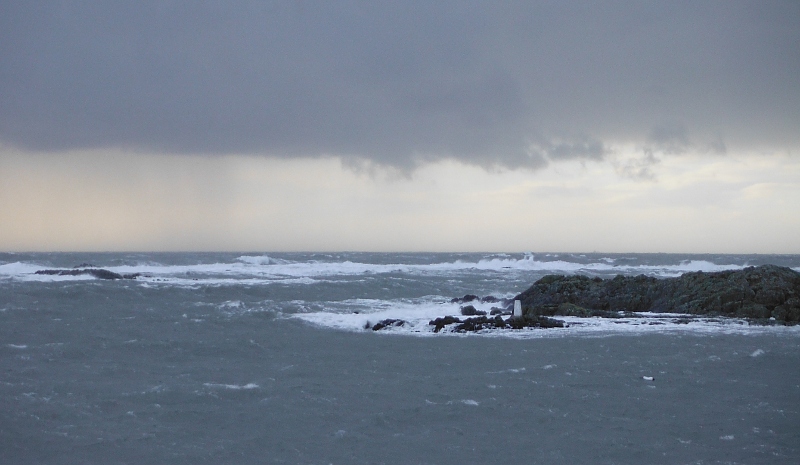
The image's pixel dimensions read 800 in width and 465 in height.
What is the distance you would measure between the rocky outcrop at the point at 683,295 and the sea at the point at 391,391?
2.19 meters

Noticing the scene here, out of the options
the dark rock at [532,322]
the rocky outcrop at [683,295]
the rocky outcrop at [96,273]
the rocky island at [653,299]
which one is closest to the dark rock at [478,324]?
the rocky island at [653,299]

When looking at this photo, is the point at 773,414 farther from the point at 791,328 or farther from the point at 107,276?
the point at 107,276

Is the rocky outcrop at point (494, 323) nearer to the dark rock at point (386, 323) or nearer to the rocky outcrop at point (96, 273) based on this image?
the dark rock at point (386, 323)

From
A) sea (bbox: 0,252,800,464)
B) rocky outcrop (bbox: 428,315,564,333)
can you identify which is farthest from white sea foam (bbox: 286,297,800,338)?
rocky outcrop (bbox: 428,315,564,333)

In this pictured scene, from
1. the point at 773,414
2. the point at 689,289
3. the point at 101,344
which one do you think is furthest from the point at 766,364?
the point at 101,344

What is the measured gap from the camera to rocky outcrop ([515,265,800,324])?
2570cm

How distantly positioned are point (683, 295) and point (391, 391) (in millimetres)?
18119

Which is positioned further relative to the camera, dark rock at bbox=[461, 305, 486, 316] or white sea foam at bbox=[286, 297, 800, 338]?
dark rock at bbox=[461, 305, 486, 316]

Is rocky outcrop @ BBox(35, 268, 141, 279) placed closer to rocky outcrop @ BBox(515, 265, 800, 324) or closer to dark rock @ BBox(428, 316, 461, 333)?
rocky outcrop @ BBox(515, 265, 800, 324)

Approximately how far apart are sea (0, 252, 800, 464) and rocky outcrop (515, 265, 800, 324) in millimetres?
2193

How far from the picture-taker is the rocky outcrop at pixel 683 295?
25.7 metres

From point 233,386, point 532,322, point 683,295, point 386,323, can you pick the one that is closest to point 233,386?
point 233,386

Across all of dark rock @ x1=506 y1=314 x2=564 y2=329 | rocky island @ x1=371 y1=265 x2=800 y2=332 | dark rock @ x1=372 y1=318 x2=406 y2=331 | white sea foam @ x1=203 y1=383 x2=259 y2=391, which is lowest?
white sea foam @ x1=203 y1=383 x2=259 y2=391

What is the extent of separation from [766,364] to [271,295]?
85.6 feet
